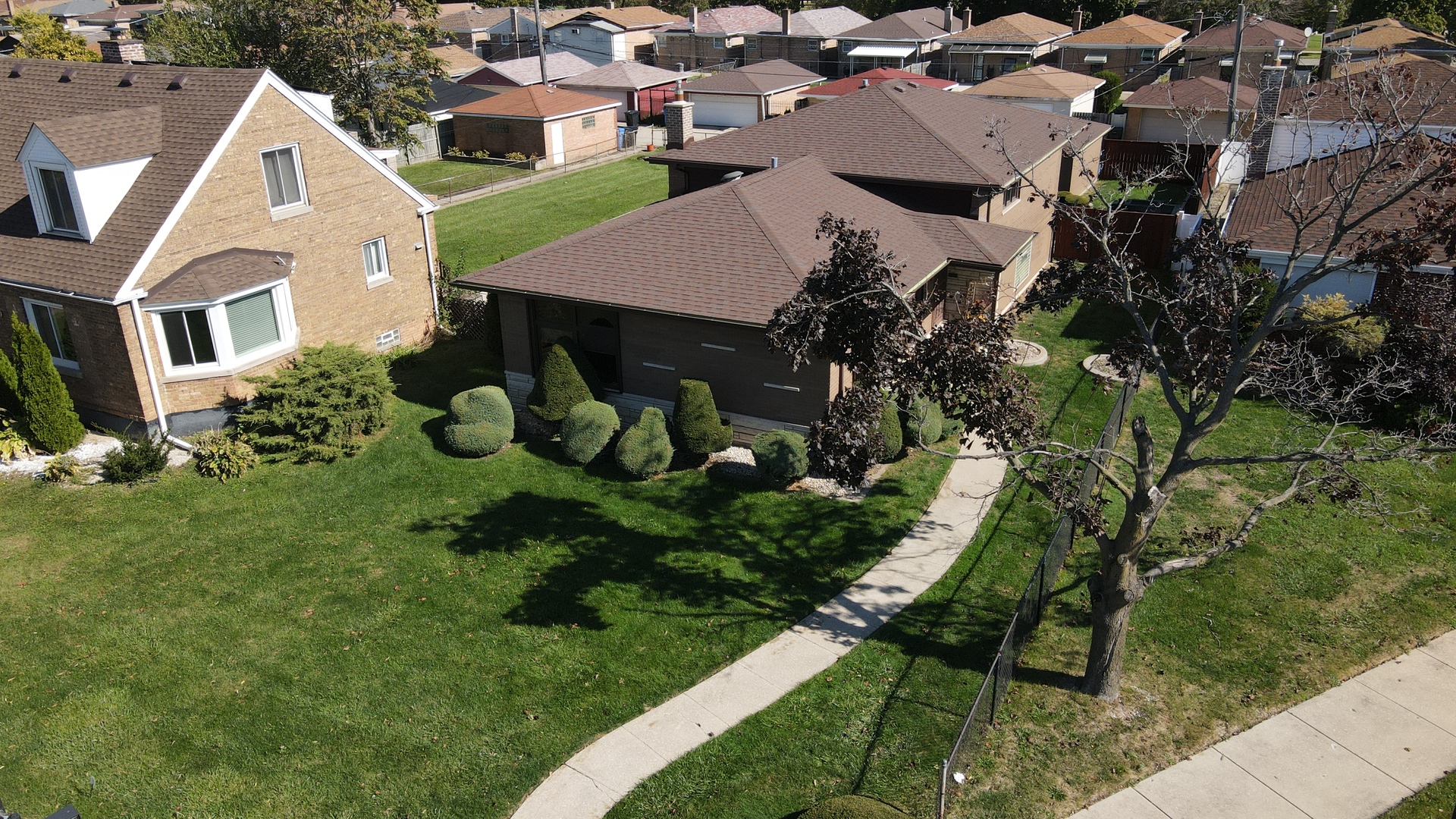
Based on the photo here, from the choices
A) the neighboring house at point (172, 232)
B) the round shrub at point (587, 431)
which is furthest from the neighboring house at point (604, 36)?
the round shrub at point (587, 431)

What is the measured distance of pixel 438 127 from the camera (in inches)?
2016

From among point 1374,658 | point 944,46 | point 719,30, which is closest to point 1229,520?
point 1374,658

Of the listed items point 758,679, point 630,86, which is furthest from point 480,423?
point 630,86

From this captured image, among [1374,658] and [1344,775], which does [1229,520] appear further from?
[1344,775]

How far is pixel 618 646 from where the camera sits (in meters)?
14.9

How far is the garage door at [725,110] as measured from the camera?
58656 mm

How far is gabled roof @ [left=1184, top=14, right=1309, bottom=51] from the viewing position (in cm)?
6000

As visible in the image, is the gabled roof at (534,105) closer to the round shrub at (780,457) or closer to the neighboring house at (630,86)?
the neighboring house at (630,86)

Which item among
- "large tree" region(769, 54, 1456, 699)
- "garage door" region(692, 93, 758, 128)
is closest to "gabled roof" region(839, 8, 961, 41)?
"garage door" region(692, 93, 758, 128)

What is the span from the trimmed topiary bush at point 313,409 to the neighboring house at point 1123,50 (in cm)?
6206

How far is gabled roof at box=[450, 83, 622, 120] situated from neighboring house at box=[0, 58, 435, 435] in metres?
25.3

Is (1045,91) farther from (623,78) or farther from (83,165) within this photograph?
(83,165)

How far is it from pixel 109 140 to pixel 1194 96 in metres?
42.7

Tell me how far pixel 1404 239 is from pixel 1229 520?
755cm
